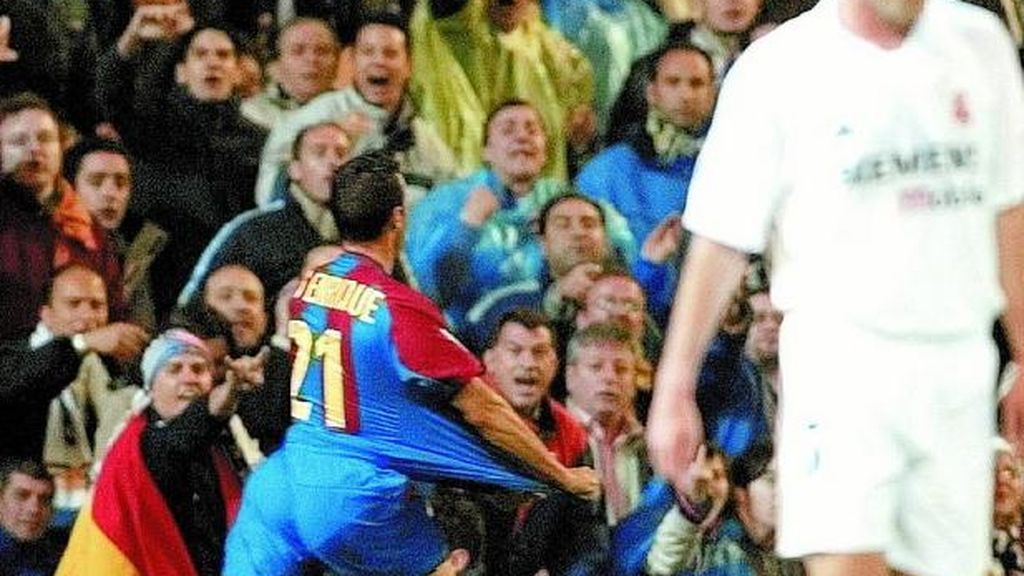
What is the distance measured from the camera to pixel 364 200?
5.29 metres

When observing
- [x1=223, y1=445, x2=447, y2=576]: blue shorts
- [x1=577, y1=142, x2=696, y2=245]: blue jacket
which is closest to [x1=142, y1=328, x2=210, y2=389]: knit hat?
[x1=223, y1=445, x2=447, y2=576]: blue shorts

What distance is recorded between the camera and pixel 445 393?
5.40 meters

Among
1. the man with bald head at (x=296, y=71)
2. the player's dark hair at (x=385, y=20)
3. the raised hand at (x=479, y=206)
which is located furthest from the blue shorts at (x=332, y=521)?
the player's dark hair at (x=385, y=20)

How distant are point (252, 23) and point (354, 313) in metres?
1.44

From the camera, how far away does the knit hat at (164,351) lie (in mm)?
5824

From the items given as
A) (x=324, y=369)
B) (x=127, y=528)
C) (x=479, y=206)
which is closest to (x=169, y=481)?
(x=127, y=528)

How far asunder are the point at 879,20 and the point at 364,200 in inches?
88.2

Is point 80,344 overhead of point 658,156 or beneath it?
beneath

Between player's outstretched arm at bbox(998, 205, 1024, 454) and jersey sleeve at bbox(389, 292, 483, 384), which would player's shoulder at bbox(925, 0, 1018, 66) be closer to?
player's outstretched arm at bbox(998, 205, 1024, 454)

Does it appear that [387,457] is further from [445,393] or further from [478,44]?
[478,44]

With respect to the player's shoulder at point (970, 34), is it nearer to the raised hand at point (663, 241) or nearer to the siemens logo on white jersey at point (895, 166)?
the siemens logo on white jersey at point (895, 166)

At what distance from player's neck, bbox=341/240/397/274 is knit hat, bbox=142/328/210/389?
0.65 meters

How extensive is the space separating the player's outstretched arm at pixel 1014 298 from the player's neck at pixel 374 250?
2256mm

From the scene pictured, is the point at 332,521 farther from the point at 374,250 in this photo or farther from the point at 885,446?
the point at 885,446
